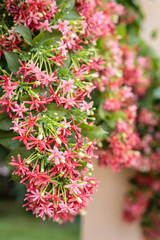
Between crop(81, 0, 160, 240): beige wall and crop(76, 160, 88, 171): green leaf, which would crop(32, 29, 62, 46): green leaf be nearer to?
crop(76, 160, 88, 171): green leaf


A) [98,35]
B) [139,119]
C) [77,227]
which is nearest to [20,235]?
[77,227]

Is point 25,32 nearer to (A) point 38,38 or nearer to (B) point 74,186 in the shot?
(A) point 38,38

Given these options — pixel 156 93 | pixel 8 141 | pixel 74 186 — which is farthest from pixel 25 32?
pixel 156 93

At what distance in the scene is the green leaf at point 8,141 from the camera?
2.96ft

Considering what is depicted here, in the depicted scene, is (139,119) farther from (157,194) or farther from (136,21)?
(157,194)

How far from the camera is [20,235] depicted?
4160 mm

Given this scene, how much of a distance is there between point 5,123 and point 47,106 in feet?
0.41

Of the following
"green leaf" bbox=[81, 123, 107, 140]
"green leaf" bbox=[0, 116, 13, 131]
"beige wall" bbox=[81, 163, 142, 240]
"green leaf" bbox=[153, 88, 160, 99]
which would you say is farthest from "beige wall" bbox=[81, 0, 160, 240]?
"green leaf" bbox=[0, 116, 13, 131]

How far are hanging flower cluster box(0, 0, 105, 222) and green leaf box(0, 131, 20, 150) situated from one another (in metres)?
0.01

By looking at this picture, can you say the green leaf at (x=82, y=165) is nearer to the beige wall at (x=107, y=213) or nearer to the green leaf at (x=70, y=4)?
the green leaf at (x=70, y=4)

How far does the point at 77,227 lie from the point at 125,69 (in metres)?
3.81

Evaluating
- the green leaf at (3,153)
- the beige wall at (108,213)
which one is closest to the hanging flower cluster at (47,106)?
the green leaf at (3,153)

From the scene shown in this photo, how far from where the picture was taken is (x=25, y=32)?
93 centimetres

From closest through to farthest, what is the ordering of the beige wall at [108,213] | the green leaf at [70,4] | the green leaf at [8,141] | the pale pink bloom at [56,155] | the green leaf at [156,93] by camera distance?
the pale pink bloom at [56,155] → the green leaf at [8,141] → the green leaf at [70,4] → the green leaf at [156,93] → the beige wall at [108,213]
